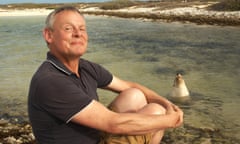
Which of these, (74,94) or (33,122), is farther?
(33,122)

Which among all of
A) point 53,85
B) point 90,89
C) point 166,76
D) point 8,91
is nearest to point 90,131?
point 90,89

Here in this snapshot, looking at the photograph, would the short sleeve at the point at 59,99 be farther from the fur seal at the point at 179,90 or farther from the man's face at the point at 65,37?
the fur seal at the point at 179,90

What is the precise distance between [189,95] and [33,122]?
7384 mm

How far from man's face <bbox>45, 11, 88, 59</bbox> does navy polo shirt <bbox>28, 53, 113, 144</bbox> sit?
11 cm

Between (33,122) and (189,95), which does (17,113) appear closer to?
(189,95)

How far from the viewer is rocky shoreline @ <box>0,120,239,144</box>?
22.1 ft

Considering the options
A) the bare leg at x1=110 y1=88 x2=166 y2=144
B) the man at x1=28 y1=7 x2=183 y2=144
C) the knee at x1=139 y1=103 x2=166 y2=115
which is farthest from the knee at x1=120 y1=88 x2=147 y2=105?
the knee at x1=139 y1=103 x2=166 y2=115

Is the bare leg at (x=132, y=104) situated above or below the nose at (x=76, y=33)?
below

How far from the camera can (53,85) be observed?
322 centimetres

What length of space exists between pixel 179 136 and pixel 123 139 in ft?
11.3

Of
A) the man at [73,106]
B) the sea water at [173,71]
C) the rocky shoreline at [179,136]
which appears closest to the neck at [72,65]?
the man at [73,106]

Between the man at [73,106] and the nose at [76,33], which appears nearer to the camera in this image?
the man at [73,106]

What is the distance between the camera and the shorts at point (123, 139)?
378 cm

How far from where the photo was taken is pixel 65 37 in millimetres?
3555
